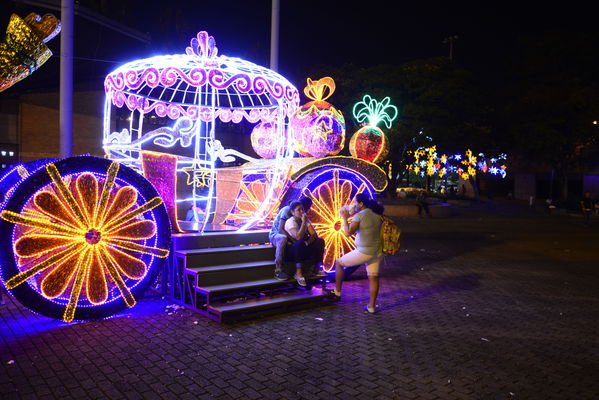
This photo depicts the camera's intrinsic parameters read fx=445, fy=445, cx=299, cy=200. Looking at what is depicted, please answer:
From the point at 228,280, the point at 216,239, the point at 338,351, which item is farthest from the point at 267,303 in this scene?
the point at 338,351

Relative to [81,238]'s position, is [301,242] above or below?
below

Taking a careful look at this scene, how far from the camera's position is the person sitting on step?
675cm

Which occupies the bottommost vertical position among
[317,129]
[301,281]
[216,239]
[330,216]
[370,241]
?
[301,281]

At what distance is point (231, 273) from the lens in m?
6.40

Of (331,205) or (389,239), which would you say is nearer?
(389,239)

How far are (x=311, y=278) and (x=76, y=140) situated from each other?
10899 mm

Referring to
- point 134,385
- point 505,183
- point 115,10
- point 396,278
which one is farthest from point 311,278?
point 505,183

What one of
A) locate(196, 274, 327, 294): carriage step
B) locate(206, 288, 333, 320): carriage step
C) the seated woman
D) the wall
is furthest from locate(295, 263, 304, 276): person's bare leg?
the wall

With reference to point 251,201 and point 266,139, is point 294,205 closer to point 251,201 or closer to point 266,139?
point 251,201

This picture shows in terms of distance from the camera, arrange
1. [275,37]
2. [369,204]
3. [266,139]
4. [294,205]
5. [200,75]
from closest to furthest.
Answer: [200,75]
[369,204]
[294,205]
[266,139]
[275,37]

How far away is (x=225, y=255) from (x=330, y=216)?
2591 mm

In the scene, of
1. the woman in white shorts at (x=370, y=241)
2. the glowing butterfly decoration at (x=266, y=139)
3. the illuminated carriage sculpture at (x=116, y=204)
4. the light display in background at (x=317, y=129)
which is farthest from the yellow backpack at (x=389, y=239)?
the glowing butterfly decoration at (x=266, y=139)

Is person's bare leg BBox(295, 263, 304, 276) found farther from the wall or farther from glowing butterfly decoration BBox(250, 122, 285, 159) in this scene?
the wall

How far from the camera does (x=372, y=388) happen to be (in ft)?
13.4
